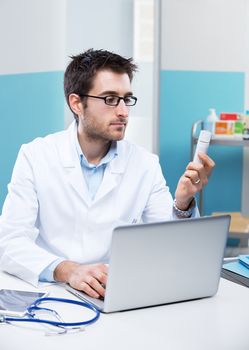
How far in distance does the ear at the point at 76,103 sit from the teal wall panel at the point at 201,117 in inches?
88.3

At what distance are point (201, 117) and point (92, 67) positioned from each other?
2.31m

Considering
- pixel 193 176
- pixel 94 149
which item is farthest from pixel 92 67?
pixel 193 176

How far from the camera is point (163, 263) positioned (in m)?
1.32

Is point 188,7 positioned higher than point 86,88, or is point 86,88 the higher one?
point 188,7

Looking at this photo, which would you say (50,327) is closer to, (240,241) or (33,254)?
(33,254)

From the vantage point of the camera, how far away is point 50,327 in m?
1.24

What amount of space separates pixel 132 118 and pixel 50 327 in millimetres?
3175

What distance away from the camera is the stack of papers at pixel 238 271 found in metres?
1.62

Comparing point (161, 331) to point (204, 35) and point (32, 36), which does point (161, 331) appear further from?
point (204, 35)

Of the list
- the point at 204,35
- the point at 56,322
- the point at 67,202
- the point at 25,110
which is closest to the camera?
the point at 56,322

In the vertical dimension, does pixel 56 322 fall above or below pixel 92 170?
below

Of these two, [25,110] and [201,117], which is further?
[201,117]

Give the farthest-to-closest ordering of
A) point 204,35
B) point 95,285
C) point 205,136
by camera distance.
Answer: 1. point 204,35
2. point 205,136
3. point 95,285

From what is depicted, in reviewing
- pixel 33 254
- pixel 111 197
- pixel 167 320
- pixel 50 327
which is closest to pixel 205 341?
pixel 167 320
